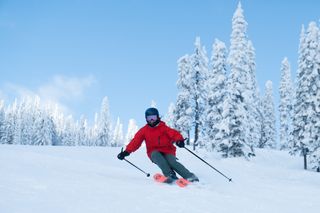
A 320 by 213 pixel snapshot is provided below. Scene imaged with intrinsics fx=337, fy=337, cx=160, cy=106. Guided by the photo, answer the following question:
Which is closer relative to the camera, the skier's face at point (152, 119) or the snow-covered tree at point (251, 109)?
the skier's face at point (152, 119)

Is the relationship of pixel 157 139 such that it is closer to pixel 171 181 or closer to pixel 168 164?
pixel 168 164

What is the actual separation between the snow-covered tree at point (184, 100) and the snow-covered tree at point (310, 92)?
11.7m

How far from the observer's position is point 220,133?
27344 millimetres

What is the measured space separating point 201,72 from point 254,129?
901cm

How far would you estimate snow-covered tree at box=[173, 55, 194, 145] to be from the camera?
37.9 m

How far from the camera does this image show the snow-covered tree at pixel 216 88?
2958 cm

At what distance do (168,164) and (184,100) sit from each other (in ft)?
102

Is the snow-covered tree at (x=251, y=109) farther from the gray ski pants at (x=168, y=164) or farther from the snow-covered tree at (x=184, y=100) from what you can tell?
the gray ski pants at (x=168, y=164)

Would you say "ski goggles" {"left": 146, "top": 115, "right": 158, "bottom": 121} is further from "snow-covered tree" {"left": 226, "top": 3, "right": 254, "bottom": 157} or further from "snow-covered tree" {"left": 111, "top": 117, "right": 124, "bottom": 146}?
"snow-covered tree" {"left": 111, "top": 117, "right": 124, "bottom": 146}

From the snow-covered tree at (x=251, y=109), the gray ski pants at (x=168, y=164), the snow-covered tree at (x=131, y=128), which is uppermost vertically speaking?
the snow-covered tree at (x=131, y=128)

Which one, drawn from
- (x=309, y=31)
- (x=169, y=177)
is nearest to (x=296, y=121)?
(x=309, y=31)

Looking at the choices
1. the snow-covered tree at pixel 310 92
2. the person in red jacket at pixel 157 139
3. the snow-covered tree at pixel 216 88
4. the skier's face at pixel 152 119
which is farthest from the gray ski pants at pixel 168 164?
the snow-covered tree at pixel 310 92

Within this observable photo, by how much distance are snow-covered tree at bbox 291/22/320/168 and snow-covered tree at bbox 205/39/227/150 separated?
7.03 meters

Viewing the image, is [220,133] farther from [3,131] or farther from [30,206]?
[3,131]
